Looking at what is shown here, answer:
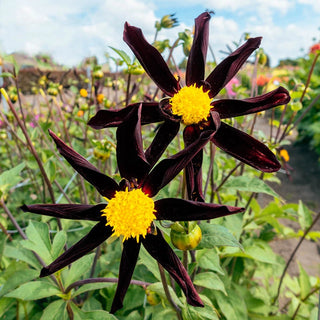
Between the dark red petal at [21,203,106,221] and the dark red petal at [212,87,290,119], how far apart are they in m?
0.40

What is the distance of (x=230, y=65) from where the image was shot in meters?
0.80

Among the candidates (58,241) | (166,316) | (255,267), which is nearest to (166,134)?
(58,241)

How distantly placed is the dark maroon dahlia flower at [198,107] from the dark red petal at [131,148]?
0.13 feet

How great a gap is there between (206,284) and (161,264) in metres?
0.39

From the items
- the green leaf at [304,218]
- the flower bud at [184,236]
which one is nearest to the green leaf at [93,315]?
the flower bud at [184,236]

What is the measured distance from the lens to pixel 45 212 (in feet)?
2.18

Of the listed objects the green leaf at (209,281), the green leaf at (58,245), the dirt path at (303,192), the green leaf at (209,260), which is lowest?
the dirt path at (303,192)

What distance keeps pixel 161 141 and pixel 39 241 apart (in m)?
0.55

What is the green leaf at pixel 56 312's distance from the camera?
36.0 inches

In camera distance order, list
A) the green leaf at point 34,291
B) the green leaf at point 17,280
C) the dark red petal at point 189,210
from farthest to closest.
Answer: the green leaf at point 17,280 → the green leaf at point 34,291 → the dark red petal at point 189,210

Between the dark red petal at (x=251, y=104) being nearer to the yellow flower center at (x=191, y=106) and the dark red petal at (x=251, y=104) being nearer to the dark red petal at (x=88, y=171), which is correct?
the yellow flower center at (x=191, y=106)

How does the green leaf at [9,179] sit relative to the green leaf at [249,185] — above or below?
below

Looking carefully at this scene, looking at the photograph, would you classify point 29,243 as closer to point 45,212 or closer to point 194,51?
point 45,212

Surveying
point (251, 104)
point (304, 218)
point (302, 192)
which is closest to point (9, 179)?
point (251, 104)
